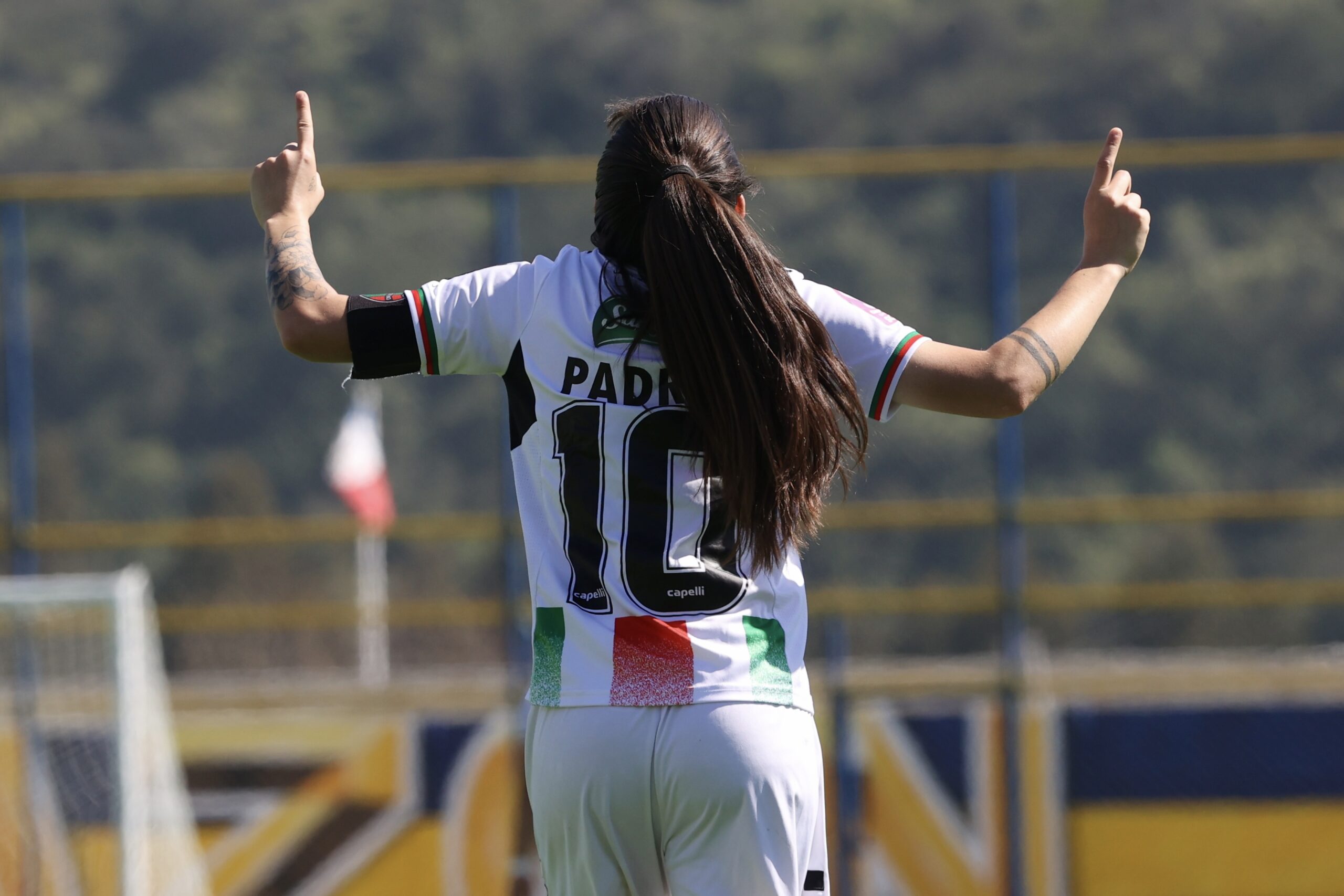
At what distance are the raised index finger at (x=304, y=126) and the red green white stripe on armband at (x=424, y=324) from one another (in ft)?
1.16

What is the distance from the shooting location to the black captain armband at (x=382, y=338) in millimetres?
2324

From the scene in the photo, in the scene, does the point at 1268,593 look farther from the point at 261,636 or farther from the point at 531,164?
the point at 261,636

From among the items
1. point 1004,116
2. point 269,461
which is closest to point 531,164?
point 269,461

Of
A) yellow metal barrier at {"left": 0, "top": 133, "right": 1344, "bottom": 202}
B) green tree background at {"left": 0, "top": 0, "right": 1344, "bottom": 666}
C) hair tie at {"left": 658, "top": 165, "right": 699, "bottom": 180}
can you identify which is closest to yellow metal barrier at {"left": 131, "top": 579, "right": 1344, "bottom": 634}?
green tree background at {"left": 0, "top": 0, "right": 1344, "bottom": 666}

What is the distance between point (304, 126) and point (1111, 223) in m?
1.26

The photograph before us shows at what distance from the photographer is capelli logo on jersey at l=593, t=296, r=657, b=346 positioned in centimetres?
229

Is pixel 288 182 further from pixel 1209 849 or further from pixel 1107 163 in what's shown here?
pixel 1209 849

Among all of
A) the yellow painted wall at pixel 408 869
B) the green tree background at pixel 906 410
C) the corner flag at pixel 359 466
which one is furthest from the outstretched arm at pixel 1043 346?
the corner flag at pixel 359 466

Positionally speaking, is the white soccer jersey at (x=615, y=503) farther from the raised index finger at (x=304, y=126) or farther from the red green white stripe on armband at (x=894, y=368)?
the raised index finger at (x=304, y=126)

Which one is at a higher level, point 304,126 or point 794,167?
point 794,167

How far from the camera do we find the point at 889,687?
6.43m

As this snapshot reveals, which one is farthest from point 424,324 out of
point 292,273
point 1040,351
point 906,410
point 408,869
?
point 906,410

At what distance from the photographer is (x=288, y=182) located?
2486mm

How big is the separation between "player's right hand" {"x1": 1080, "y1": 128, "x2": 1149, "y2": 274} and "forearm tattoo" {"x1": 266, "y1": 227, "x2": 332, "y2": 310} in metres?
1.17
